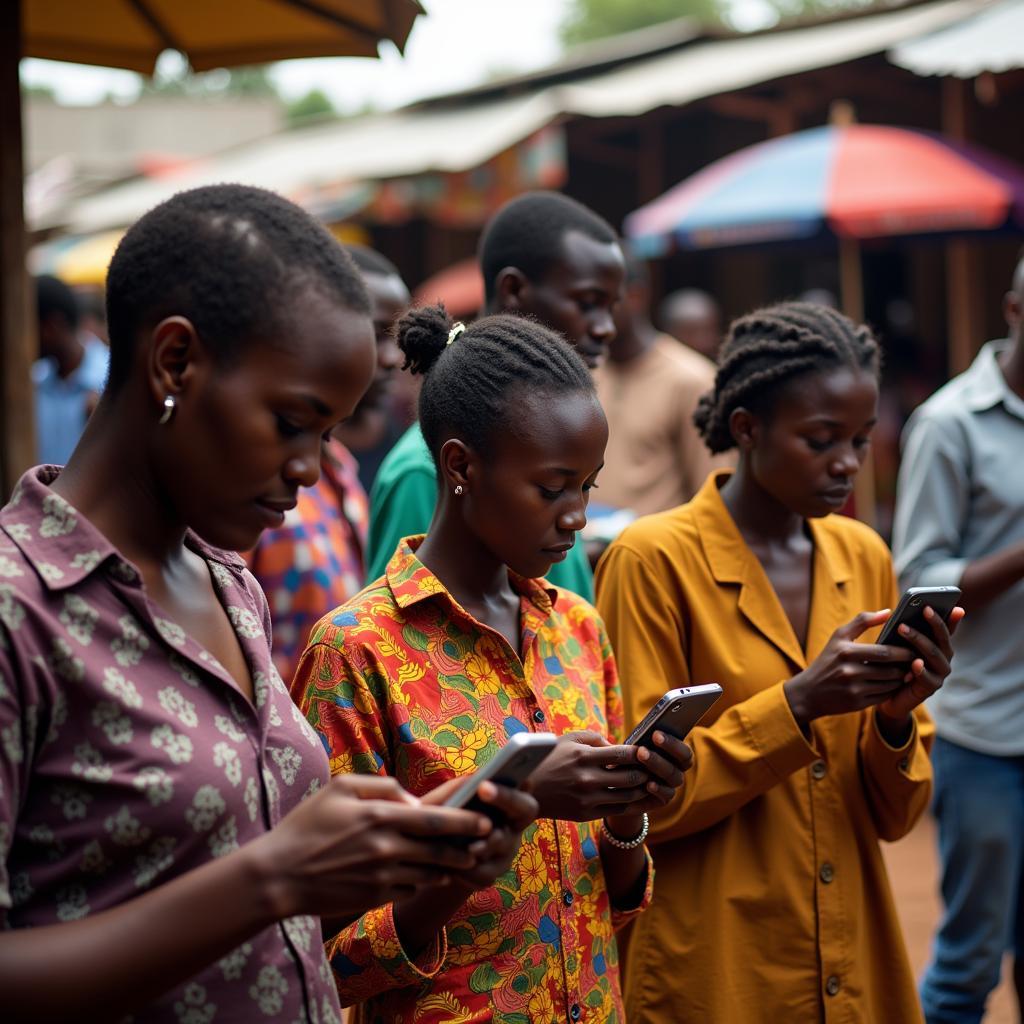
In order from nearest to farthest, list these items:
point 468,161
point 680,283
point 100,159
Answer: point 468,161
point 680,283
point 100,159

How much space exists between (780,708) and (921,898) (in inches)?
143

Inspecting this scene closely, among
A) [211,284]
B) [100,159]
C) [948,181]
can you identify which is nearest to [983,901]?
[211,284]

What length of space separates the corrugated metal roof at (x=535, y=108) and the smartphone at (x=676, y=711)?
22.7 feet

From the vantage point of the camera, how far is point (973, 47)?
776 cm

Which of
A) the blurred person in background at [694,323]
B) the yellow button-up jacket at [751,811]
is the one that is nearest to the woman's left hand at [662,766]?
the yellow button-up jacket at [751,811]

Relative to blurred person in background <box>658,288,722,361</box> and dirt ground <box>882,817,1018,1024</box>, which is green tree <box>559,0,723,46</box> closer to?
blurred person in background <box>658,288,722,361</box>

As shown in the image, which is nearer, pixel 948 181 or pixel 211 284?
pixel 211 284

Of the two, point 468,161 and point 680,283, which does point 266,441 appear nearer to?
point 468,161

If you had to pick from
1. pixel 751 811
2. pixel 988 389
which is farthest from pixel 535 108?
pixel 751 811

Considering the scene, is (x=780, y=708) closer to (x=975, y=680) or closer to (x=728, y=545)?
(x=728, y=545)

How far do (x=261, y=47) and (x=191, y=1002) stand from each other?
434cm

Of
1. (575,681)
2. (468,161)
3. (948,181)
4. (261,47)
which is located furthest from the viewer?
(468,161)

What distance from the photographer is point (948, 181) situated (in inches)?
315

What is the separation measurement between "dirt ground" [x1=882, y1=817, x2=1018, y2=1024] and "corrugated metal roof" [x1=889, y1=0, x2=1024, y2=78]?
4.05 metres
